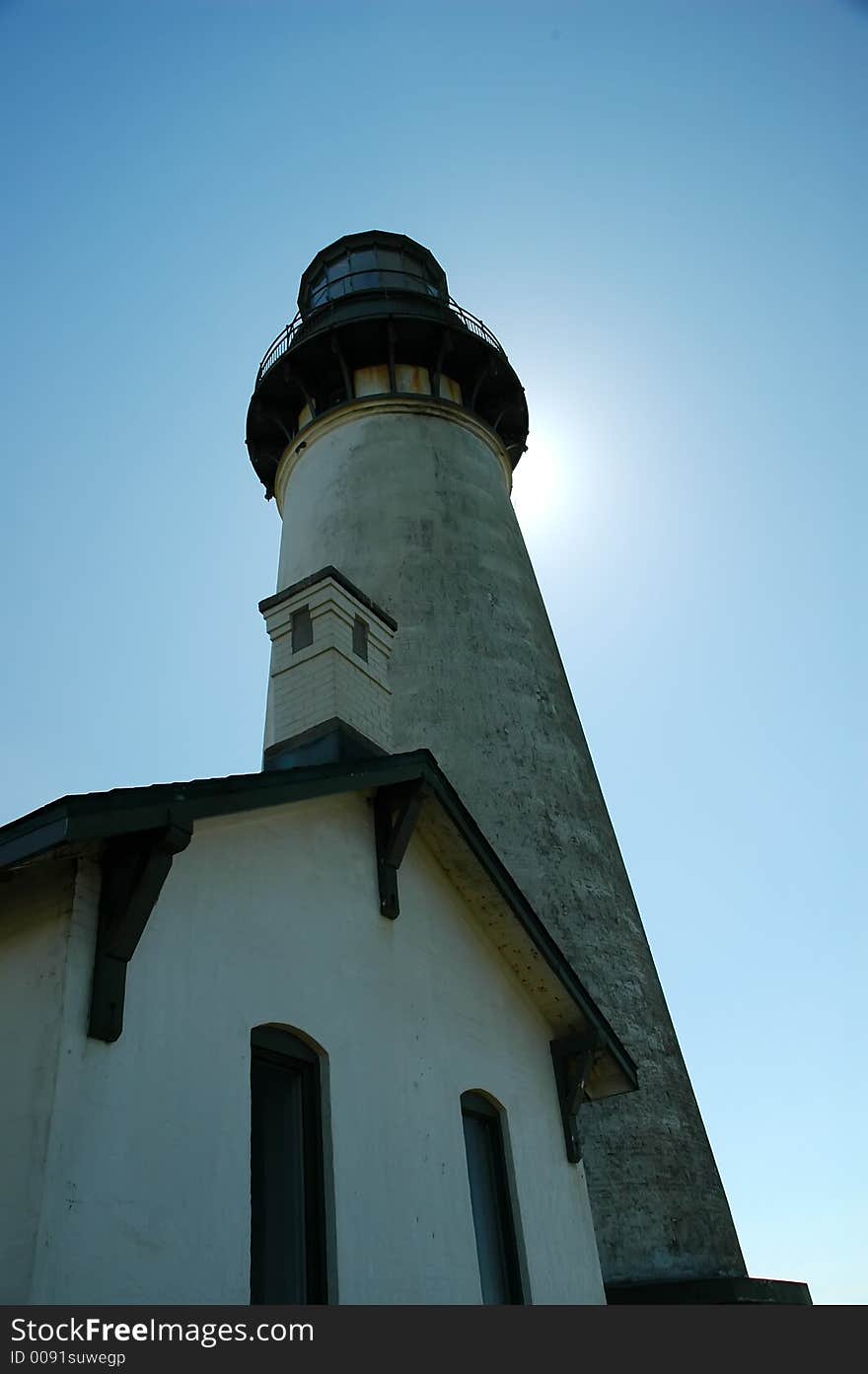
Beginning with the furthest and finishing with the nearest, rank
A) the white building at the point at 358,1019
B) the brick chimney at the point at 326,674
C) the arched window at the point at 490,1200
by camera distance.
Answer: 1. the brick chimney at the point at 326,674
2. the arched window at the point at 490,1200
3. the white building at the point at 358,1019

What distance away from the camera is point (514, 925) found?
1129cm

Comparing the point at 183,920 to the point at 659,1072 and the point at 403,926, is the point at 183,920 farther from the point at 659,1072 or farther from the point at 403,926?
the point at 659,1072

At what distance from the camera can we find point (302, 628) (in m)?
12.0

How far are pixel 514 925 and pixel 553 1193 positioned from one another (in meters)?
2.60

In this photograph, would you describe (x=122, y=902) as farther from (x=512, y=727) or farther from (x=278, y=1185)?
(x=512, y=727)

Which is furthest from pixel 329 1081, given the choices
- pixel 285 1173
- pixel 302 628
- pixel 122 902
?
pixel 302 628

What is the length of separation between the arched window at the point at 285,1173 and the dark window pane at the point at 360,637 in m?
4.84

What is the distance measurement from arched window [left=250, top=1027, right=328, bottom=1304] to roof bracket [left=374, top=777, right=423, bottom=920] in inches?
75.3

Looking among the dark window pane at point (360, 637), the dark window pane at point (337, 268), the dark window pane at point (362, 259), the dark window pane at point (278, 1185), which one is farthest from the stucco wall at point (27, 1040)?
the dark window pane at point (362, 259)

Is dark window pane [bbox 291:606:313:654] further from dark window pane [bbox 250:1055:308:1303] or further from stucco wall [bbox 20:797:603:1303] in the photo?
dark window pane [bbox 250:1055:308:1303]

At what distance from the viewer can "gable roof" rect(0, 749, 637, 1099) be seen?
653cm

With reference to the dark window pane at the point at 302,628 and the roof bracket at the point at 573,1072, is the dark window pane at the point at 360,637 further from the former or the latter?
the roof bracket at the point at 573,1072

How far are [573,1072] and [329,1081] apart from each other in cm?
438

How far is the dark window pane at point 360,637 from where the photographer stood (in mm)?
12055
